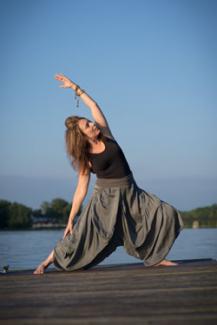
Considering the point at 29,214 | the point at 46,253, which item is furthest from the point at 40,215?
the point at 46,253

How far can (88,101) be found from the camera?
484 cm

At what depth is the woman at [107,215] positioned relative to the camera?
179 inches

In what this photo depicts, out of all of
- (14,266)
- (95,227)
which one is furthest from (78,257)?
(14,266)

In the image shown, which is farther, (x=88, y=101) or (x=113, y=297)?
(x=88, y=101)

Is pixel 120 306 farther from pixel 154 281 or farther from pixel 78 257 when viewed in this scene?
pixel 78 257

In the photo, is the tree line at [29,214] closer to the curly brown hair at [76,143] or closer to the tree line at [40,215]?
the tree line at [40,215]

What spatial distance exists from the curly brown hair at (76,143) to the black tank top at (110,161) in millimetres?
80

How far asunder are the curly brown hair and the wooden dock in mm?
985

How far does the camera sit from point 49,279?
3.97 meters

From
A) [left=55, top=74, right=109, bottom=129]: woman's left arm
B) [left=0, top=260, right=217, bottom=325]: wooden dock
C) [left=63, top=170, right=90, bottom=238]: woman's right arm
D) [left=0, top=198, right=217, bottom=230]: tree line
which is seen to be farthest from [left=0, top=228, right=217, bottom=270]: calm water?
[left=0, top=198, right=217, bottom=230]: tree line

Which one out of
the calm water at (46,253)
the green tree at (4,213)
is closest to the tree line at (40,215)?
the green tree at (4,213)

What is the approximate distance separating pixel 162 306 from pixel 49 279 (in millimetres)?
1544

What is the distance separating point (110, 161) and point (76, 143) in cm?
34

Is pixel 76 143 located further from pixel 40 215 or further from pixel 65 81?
Answer: pixel 40 215
